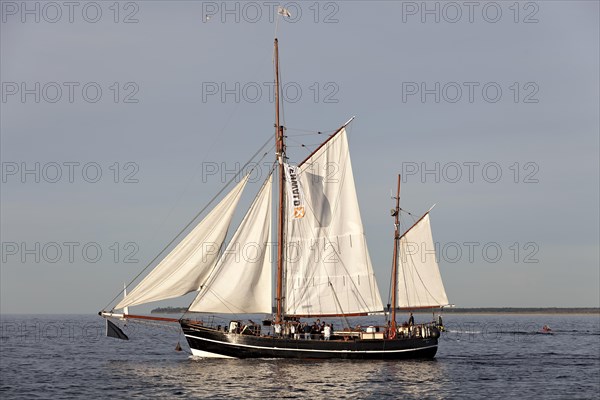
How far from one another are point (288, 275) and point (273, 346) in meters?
5.78

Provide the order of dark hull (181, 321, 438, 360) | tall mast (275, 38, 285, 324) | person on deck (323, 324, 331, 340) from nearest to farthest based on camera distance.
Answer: dark hull (181, 321, 438, 360) → person on deck (323, 324, 331, 340) → tall mast (275, 38, 285, 324)

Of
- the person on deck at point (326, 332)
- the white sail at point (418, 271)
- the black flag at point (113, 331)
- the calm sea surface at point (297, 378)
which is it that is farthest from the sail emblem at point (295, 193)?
the black flag at point (113, 331)

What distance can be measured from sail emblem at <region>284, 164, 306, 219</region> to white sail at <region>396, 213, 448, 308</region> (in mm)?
12638

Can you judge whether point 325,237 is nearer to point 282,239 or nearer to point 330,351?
point 282,239

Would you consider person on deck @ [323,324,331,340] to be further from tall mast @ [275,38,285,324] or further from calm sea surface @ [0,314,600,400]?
tall mast @ [275,38,285,324]

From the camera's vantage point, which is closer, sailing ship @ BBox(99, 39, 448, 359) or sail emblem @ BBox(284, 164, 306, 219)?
sailing ship @ BBox(99, 39, 448, 359)

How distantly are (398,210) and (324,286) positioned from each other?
12.0m

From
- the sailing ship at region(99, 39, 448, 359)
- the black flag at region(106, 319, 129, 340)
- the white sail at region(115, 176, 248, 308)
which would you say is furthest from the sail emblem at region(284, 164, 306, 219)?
the black flag at region(106, 319, 129, 340)

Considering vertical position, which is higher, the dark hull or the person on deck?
the person on deck

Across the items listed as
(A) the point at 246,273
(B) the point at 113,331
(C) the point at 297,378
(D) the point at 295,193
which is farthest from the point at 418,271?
(B) the point at 113,331

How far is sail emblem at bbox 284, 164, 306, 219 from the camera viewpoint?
203 feet

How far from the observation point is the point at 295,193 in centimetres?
6200

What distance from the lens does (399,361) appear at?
208ft

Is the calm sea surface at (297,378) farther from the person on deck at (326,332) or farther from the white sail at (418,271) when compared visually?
the white sail at (418,271)
